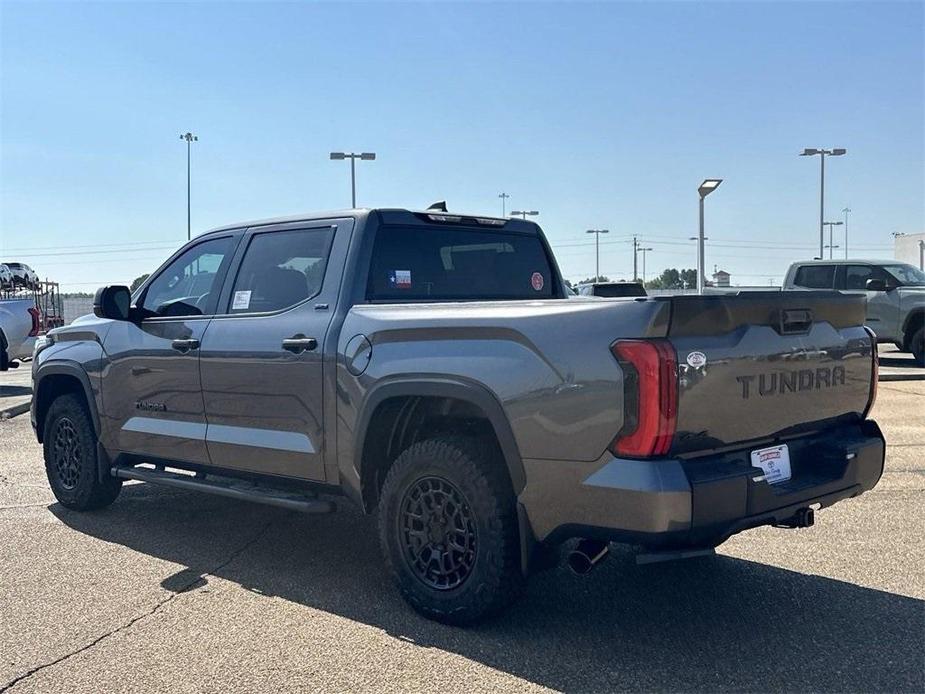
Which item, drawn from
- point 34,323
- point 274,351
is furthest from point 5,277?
point 274,351

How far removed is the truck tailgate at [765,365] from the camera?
3.44 metres

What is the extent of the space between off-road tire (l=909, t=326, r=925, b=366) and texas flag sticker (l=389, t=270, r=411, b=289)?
1483cm

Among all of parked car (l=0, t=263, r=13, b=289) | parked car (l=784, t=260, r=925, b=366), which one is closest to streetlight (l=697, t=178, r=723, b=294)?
parked car (l=784, t=260, r=925, b=366)

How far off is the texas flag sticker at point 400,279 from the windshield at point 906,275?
15.1m

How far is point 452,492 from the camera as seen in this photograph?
4043 millimetres

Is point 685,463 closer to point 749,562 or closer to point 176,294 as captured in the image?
point 749,562

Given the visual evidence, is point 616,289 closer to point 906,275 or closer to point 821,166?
point 906,275

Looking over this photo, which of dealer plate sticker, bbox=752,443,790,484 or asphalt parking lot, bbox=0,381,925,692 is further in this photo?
dealer plate sticker, bbox=752,443,790,484

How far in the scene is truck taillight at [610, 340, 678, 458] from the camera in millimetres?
3332

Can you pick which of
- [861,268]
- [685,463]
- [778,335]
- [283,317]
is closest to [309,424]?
[283,317]

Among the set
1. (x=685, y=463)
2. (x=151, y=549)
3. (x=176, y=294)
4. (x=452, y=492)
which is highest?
(x=176, y=294)

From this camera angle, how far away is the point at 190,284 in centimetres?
571

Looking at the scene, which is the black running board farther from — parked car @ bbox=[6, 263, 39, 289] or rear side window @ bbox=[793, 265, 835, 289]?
parked car @ bbox=[6, 263, 39, 289]

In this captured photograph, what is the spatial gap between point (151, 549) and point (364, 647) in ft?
7.11
